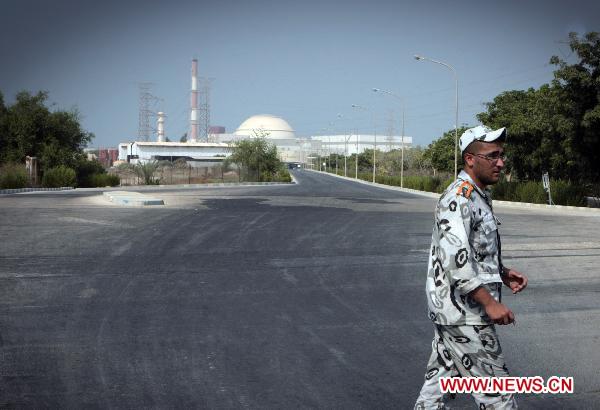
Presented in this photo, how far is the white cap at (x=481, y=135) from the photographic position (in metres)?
A: 3.58

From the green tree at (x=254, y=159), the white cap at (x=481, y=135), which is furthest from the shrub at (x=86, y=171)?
the white cap at (x=481, y=135)

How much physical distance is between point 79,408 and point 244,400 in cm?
109

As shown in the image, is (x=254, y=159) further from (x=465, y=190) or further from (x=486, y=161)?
(x=465, y=190)

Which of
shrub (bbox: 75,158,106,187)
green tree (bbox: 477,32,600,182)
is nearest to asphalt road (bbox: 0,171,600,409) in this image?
green tree (bbox: 477,32,600,182)

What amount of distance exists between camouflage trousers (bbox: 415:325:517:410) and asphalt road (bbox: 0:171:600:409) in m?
1.44

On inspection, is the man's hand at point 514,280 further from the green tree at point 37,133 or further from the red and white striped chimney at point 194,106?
the red and white striped chimney at point 194,106

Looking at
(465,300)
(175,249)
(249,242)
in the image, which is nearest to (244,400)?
(465,300)

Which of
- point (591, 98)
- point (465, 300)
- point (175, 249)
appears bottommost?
point (175, 249)

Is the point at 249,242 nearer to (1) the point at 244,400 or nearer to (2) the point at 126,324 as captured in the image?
(2) the point at 126,324

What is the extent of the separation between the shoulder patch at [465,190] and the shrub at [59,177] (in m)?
45.6

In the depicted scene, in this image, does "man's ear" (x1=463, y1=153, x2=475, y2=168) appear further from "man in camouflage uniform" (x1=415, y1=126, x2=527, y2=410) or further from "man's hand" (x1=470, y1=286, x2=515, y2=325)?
"man's hand" (x1=470, y1=286, x2=515, y2=325)

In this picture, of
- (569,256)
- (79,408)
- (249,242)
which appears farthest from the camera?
(249,242)

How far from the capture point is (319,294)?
934cm

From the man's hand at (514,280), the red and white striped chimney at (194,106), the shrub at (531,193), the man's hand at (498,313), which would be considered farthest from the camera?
the red and white striped chimney at (194,106)
